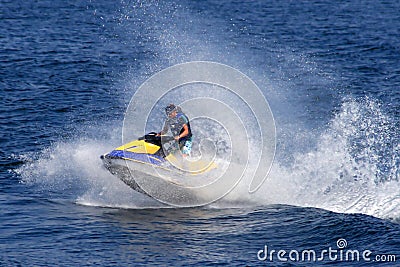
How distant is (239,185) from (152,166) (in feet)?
8.49

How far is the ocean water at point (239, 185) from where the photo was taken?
49.1 ft

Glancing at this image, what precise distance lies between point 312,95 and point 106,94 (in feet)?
26.5

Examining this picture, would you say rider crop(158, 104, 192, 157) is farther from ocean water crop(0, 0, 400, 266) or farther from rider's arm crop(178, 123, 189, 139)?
ocean water crop(0, 0, 400, 266)

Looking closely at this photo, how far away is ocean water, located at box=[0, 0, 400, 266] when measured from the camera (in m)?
15.0

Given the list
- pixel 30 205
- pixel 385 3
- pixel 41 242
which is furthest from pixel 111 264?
pixel 385 3

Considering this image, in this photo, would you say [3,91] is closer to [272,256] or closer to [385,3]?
[272,256]

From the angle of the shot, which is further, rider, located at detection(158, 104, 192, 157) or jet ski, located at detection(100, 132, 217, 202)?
rider, located at detection(158, 104, 192, 157)

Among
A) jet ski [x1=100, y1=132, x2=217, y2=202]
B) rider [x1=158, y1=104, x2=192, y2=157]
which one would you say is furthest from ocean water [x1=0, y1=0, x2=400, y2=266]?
rider [x1=158, y1=104, x2=192, y2=157]

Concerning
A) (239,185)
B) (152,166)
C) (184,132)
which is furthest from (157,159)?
(239,185)

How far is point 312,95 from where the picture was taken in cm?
2747

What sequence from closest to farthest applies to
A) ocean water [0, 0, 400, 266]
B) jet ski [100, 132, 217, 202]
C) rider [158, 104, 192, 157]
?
ocean water [0, 0, 400, 266]
jet ski [100, 132, 217, 202]
rider [158, 104, 192, 157]

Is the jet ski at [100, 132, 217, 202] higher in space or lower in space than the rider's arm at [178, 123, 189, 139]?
lower

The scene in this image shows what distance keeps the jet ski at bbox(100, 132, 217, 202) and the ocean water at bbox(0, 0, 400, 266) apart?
59 centimetres

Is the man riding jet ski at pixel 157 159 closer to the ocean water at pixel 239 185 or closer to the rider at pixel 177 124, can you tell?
the rider at pixel 177 124
